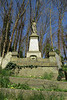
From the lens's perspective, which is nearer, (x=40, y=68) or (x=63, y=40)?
(x=40, y=68)

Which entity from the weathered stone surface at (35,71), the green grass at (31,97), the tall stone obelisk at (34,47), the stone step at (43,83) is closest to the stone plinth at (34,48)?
the tall stone obelisk at (34,47)

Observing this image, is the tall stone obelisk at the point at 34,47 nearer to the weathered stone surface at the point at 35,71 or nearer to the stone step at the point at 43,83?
the weathered stone surface at the point at 35,71

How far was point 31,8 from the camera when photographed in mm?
19141

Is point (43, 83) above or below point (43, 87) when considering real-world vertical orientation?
above

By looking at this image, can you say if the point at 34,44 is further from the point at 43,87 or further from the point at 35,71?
the point at 43,87

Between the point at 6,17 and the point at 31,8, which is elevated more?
the point at 31,8

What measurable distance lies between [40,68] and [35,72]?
1.73 feet

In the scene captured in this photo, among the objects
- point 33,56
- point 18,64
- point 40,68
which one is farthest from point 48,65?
point 33,56

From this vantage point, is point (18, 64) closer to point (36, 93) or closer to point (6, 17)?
point (36, 93)

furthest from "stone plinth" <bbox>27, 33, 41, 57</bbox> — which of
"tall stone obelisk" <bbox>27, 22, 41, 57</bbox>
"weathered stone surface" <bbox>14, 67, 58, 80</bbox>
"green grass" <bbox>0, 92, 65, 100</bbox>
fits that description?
"green grass" <bbox>0, 92, 65, 100</bbox>

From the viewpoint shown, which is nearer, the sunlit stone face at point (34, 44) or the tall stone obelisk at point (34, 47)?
the tall stone obelisk at point (34, 47)

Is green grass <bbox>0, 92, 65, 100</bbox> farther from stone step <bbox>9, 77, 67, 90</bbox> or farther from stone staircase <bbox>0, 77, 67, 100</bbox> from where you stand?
stone step <bbox>9, 77, 67, 90</bbox>

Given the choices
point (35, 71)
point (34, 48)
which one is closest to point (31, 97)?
point (35, 71)

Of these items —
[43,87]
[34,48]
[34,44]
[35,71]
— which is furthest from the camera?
[34,44]
